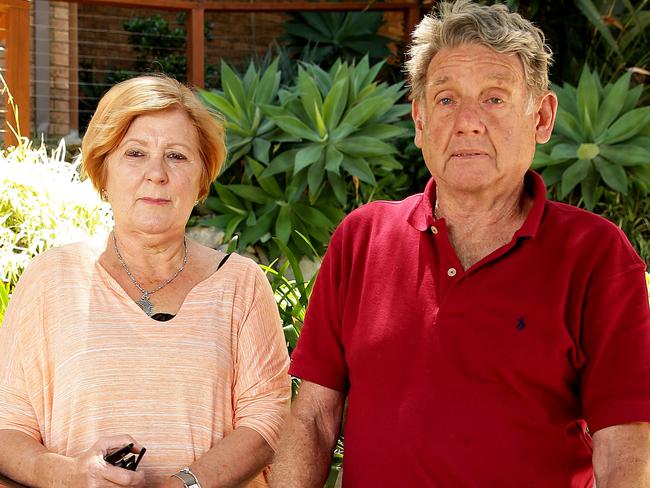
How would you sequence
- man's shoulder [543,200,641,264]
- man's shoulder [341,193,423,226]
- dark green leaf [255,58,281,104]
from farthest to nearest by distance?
dark green leaf [255,58,281,104]
man's shoulder [341,193,423,226]
man's shoulder [543,200,641,264]

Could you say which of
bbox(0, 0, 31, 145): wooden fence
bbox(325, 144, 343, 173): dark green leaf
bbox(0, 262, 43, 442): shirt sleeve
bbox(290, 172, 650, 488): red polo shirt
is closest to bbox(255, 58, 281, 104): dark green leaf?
bbox(325, 144, 343, 173): dark green leaf

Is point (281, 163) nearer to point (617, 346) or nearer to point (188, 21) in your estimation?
point (188, 21)

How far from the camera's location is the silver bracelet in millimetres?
2328

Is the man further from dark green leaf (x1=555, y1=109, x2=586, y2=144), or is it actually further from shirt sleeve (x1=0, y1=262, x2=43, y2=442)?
dark green leaf (x1=555, y1=109, x2=586, y2=144)

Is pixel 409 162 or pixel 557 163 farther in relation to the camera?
pixel 409 162

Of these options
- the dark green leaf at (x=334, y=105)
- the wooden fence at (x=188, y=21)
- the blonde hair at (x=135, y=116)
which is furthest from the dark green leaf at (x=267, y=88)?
the blonde hair at (x=135, y=116)

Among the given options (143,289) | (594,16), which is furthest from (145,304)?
→ (594,16)

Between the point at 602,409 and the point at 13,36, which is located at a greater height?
the point at 13,36

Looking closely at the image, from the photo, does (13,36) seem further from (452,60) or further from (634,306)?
(634,306)

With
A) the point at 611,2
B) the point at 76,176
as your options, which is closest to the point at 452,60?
the point at 76,176

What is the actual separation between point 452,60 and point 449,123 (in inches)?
5.4

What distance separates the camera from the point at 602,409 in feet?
6.24

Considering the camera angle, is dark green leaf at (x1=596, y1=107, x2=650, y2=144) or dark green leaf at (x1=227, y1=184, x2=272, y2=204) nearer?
dark green leaf at (x1=596, y1=107, x2=650, y2=144)

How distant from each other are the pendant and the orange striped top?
0.02 metres
